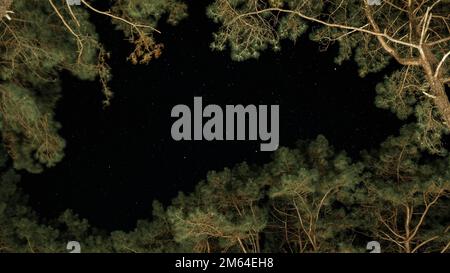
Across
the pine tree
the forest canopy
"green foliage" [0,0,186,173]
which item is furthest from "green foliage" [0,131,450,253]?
"green foliage" [0,0,186,173]

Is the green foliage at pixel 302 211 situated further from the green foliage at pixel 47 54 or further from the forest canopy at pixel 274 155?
the green foliage at pixel 47 54

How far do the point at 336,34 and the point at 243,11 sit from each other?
3.11ft

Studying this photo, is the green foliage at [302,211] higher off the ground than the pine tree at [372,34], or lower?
lower

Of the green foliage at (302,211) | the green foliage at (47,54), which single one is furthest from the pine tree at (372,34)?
the green foliage at (47,54)

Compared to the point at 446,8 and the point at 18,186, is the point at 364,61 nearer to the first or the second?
the point at 446,8

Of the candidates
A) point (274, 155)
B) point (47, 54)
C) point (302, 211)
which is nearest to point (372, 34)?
point (274, 155)

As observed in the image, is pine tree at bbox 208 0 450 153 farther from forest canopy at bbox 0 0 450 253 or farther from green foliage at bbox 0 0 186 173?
green foliage at bbox 0 0 186 173

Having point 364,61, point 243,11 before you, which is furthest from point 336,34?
point 243,11

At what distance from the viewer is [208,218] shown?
5.49 m

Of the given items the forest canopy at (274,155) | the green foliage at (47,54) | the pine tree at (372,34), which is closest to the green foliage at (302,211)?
the forest canopy at (274,155)

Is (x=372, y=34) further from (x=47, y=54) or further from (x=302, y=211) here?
(x=47, y=54)

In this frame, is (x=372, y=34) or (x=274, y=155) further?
(x=274, y=155)

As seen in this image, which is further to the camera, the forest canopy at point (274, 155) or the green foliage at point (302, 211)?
the green foliage at point (302, 211)

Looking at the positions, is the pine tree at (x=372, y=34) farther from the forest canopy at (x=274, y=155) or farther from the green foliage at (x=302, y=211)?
the green foliage at (x=302, y=211)
